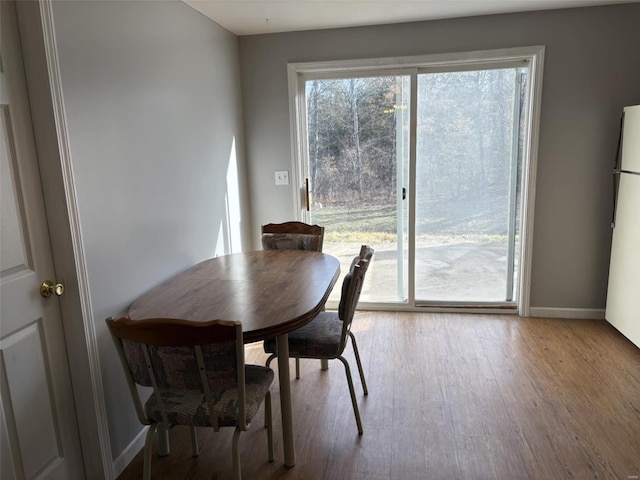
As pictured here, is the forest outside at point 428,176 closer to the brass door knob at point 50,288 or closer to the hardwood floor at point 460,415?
the hardwood floor at point 460,415

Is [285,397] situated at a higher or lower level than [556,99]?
lower

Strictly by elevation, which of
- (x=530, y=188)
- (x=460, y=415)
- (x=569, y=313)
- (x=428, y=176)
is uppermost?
(x=428, y=176)

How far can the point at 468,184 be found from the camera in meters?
3.54

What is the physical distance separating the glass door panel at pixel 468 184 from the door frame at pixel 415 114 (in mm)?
88

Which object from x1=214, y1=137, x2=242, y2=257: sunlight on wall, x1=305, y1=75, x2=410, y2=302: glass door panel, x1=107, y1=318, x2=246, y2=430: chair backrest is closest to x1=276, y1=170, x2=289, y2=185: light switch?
x1=305, y1=75, x2=410, y2=302: glass door panel

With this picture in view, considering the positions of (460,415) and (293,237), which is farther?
(293,237)

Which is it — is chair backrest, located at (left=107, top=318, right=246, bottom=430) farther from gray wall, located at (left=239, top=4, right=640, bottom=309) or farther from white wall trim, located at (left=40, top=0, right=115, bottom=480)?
gray wall, located at (left=239, top=4, right=640, bottom=309)

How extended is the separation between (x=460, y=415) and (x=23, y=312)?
2.04 m

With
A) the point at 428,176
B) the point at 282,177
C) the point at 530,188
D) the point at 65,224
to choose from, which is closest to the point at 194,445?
the point at 65,224

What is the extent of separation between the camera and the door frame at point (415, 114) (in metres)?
3.21

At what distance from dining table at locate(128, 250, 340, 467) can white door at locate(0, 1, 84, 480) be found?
0.35 meters

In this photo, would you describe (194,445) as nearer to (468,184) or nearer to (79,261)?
(79,261)

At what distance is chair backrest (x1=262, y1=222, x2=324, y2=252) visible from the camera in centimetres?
302

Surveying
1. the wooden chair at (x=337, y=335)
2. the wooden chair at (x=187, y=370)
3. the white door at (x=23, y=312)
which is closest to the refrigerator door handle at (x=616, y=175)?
the wooden chair at (x=337, y=335)
